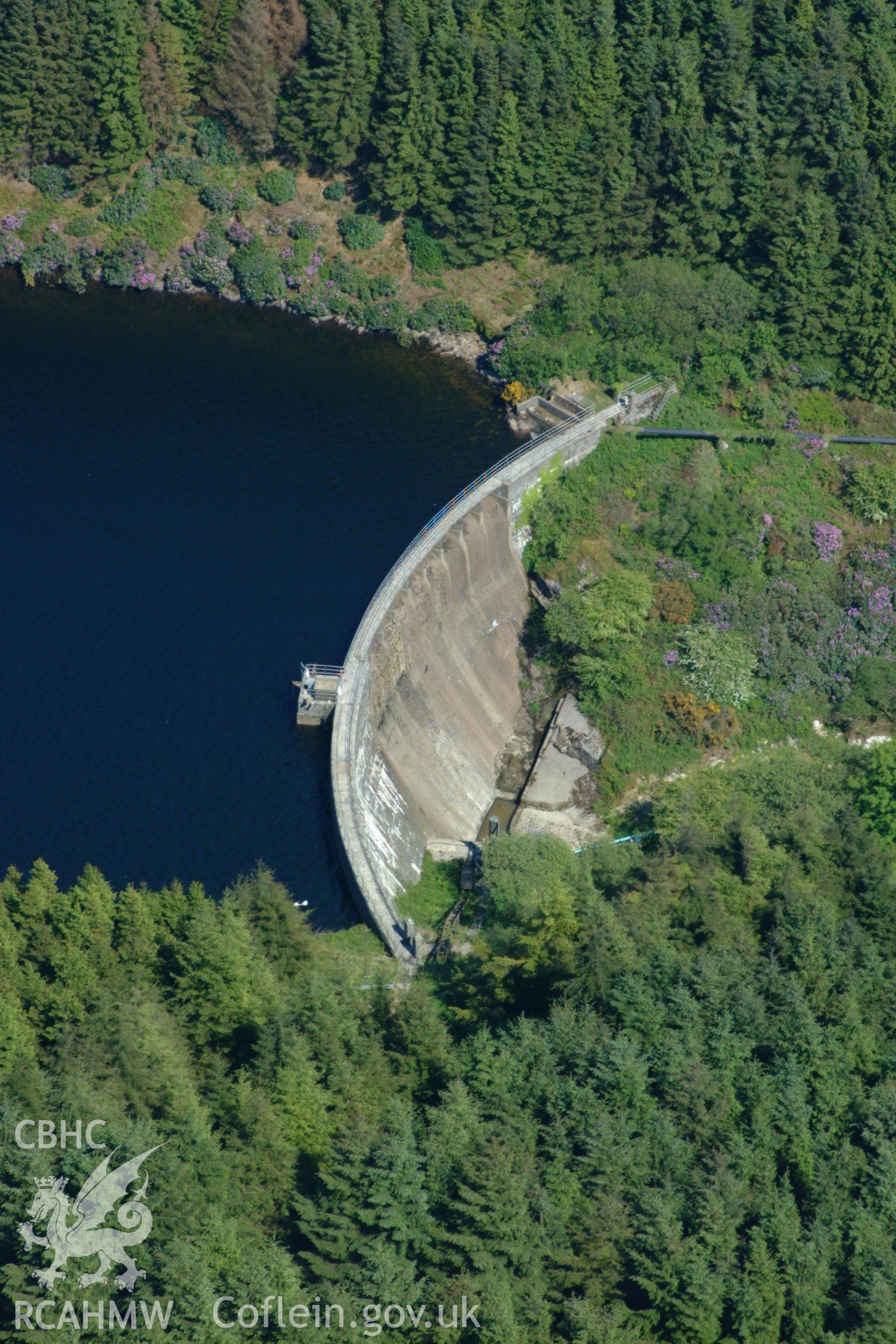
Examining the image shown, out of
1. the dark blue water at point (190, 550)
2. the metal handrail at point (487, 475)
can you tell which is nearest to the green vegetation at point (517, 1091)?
the dark blue water at point (190, 550)

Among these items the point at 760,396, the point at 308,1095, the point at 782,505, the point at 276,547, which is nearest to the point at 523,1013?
the point at 308,1095

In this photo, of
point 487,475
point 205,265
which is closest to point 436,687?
point 487,475

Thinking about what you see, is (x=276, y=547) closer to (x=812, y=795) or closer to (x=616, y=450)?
(x=616, y=450)

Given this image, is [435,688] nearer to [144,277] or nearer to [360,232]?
[360,232]

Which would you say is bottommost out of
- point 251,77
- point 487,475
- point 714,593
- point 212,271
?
point 714,593

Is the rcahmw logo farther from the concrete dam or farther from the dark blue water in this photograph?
the concrete dam

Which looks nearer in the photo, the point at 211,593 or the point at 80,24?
the point at 211,593

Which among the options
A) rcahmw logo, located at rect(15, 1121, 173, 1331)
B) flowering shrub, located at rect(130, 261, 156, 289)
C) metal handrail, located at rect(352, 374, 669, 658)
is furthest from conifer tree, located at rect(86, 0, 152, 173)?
rcahmw logo, located at rect(15, 1121, 173, 1331)
